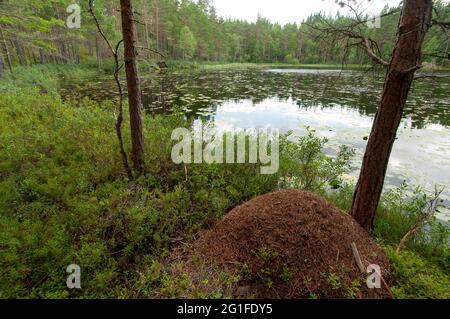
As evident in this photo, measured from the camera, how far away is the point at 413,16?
265 centimetres

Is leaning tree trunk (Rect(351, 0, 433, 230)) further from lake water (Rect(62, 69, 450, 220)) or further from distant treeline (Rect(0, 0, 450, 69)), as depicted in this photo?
lake water (Rect(62, 69, 450, 220))

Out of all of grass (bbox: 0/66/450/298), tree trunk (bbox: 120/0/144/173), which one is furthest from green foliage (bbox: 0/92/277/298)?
tree trunk (bbox: 120/0/144/173)

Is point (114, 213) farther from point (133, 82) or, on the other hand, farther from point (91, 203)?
point (133, 82)

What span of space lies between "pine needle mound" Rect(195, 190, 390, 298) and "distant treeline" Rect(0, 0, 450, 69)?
7.23ft

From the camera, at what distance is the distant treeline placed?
3512 mm

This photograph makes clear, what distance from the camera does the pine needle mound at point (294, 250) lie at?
8.57 ft

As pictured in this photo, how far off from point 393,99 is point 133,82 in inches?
155

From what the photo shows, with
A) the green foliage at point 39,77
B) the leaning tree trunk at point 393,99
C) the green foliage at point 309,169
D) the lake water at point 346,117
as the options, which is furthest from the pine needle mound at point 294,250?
the green foliage at point 39,77

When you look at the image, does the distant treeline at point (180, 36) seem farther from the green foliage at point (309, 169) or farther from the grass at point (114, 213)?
the grass at point (114, 213)

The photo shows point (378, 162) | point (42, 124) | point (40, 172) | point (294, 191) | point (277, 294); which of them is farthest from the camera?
point (42, 124)

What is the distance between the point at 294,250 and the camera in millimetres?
2795
